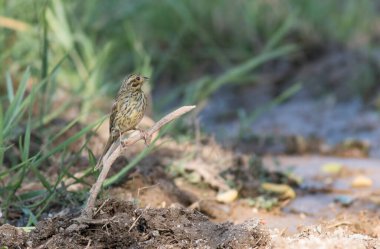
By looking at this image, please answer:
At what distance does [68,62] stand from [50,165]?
2575 mm

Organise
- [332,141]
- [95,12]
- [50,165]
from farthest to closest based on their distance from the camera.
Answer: [95,12], [332,141], [50,165]

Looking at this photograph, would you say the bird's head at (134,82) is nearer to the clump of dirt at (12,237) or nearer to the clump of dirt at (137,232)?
the clump of dirt at (137,232)

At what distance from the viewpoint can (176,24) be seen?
27.5ft

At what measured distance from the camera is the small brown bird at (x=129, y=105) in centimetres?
342

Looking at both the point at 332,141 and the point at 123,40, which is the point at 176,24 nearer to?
the point at 123,40

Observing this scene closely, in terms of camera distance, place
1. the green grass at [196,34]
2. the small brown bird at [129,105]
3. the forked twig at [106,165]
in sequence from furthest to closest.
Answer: the green grass at [196,34] < the small brown bird at [129,105] < the forked twig at [106,165]

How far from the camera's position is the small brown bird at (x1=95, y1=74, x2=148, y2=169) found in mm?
3416

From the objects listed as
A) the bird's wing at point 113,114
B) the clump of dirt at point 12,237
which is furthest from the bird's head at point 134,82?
the clump of dirt at point 12,237

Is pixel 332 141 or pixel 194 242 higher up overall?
pixel 194 242

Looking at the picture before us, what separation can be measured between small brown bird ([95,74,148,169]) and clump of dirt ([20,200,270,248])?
1.28 ft

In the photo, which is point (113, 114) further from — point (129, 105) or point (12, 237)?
point (12, 237)

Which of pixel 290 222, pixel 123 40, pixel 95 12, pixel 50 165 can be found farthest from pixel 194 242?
pixel 123 40

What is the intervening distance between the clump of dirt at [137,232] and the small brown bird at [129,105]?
0.39 meters

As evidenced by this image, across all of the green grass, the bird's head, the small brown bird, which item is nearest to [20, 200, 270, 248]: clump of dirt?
the small brown bird
